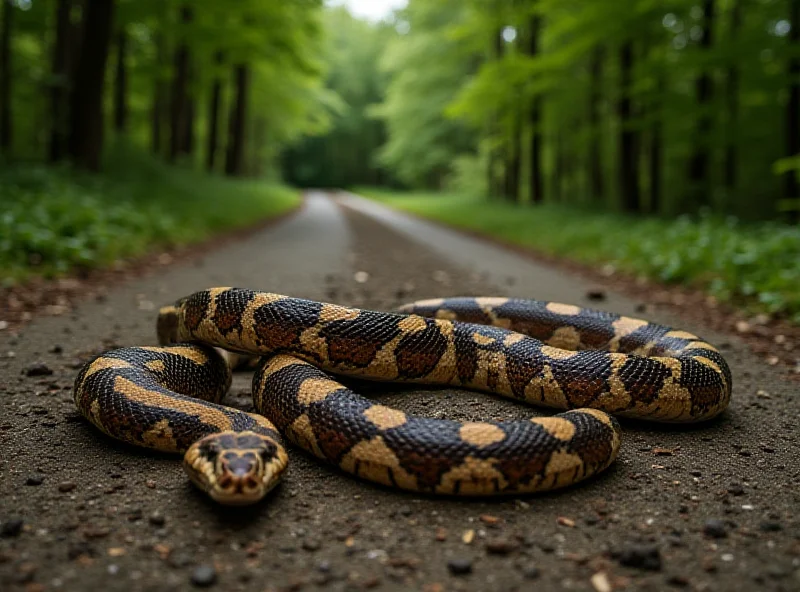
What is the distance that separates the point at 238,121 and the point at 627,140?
53.4 feet

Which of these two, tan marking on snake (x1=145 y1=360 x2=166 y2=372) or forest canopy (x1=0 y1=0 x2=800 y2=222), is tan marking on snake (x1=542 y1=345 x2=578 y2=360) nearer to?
tan marking on snake (x1=145 y1=360 x2=166 y2=372)

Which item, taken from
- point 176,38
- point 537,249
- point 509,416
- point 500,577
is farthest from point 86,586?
point 176,38

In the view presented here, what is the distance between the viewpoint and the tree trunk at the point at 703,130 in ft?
48.1

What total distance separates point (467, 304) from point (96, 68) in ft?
39.1

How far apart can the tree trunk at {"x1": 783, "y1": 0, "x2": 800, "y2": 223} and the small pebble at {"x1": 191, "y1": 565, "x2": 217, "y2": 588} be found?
1366 cm

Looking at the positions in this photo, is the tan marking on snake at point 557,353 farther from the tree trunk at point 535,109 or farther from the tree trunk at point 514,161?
the tree trunk at point 514,161

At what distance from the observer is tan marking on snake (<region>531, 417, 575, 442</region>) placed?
2.96 metres

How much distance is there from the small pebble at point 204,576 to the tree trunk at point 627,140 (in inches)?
670

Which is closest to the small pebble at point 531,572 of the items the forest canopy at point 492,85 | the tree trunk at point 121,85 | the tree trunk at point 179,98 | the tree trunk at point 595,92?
the forest canopy at point 492,85

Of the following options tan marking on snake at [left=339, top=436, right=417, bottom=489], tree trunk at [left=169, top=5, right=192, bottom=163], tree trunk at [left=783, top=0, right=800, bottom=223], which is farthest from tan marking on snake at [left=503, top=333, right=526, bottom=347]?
tree trunk at [left=169, top=5, right=192, bottom=163]

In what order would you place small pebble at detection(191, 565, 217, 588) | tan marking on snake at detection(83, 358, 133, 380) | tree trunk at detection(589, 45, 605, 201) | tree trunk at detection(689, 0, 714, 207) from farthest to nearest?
tree trunk at detection(589, 45, 605, 201) < tree trunk at detection(689, 0, 714, 207) < tan marking on snake at detection(83, 358, 133, 380) < small pebble at detection(191, 565, 217, 588)

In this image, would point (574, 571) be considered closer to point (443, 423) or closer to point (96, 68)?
point (443, 423)

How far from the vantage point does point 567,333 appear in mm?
5035

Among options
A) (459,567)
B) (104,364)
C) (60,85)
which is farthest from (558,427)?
(60,85)
